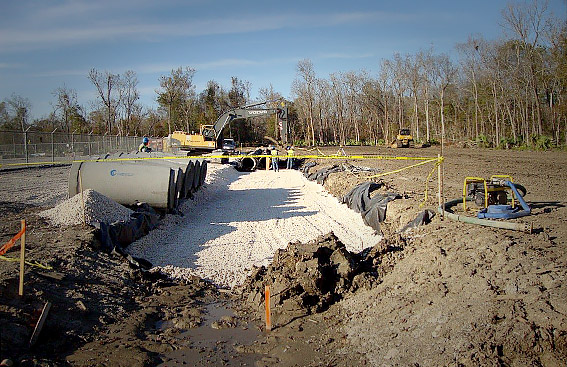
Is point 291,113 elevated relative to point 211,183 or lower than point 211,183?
elevated

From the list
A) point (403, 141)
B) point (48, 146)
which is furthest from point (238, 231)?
point (403, 141)

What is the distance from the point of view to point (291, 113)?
76.0m

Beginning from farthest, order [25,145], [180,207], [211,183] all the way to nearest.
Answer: [25,145], [211,183], [180,207]

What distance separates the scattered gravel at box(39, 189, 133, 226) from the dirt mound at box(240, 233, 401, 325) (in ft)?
13.3

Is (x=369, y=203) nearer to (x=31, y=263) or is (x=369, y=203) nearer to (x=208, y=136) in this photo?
(x=31, y=263)

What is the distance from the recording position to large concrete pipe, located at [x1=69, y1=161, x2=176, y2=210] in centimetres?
1195

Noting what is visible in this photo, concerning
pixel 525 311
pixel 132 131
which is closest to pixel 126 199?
pixel 525 311

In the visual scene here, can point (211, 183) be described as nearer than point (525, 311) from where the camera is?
No

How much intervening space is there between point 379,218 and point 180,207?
6099mm

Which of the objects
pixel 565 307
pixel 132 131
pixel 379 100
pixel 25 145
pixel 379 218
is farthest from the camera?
pixel 379 100

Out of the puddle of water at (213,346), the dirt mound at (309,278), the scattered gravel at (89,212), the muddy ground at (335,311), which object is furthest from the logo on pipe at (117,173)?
the puddle of water at (213,346)

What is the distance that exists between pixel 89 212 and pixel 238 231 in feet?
11.7

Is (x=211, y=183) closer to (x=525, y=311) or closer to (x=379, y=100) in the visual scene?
(x=525, y=311)

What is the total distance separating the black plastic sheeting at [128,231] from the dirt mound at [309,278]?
2489mm
